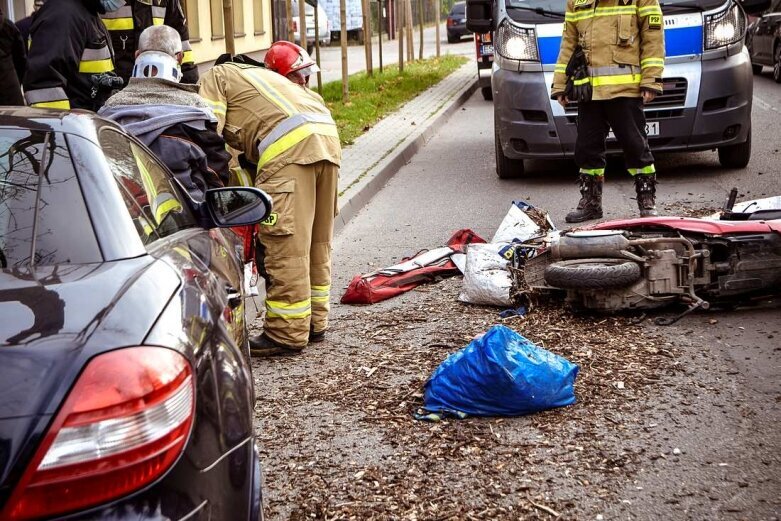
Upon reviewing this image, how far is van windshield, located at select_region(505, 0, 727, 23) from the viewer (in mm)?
10305

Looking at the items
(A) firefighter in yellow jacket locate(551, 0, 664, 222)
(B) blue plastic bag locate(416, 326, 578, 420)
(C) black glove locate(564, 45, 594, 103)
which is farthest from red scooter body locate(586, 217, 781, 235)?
(C) black glove locate(564, 45, 594, 103)

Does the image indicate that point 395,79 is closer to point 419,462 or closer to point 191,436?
point 419,462

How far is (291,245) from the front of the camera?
19.1 feet

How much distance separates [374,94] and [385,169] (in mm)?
7734

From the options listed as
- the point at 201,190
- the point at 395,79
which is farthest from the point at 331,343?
the point at 395,79

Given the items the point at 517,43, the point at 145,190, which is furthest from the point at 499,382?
the point at 517,43

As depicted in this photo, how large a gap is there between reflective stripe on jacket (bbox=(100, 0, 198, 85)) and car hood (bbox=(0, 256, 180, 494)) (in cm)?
528

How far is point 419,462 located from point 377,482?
0.22 m

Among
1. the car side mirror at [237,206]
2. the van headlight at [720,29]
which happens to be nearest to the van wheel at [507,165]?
the van headlight at [720,29]

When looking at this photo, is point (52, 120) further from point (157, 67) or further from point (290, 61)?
point (290, 61)

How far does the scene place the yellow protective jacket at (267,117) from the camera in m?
5.77

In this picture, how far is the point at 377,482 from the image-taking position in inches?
159

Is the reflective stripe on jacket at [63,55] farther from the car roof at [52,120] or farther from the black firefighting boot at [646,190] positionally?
the black firefighting boot at [646,190]

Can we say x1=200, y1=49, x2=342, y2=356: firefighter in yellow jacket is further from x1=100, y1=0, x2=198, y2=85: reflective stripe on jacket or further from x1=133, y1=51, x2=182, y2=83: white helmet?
x1=100, y1=0, x2=198, y2=85: reflective stripe on jacket
